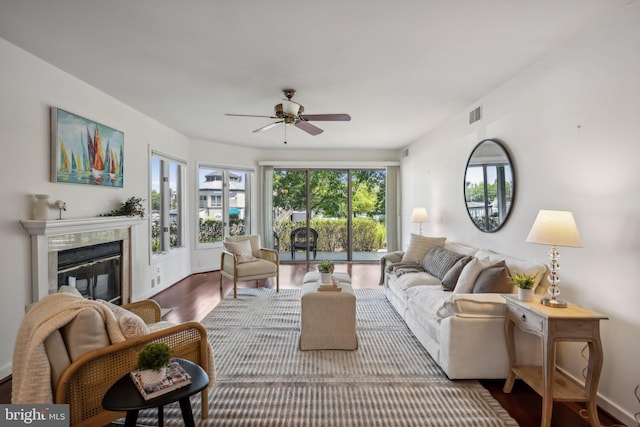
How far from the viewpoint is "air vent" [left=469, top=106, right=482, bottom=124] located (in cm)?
382

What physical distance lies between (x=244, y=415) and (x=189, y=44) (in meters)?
2.68

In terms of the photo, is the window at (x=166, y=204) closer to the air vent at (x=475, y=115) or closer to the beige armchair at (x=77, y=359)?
the beige armchair at (x=77, y=359)

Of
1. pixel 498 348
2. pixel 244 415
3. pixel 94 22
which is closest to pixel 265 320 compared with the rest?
pixel 244 415

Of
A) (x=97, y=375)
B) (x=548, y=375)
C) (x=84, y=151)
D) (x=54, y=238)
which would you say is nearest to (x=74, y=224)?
(x=54, y=238)

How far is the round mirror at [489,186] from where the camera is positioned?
10.7ft

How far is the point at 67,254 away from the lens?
312 cm

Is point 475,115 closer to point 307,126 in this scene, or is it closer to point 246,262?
point 307,126

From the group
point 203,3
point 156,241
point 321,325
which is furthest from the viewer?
point 156,241

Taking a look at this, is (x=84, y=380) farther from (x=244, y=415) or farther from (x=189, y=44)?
(x=189, y=44)

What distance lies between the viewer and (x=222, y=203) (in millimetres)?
6605

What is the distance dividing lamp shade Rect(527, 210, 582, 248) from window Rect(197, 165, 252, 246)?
5614 mm

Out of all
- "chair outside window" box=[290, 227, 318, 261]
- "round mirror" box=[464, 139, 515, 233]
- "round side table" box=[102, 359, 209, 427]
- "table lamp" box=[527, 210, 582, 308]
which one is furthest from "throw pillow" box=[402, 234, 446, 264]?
"round side table" box=[102, 359, 209, 427]

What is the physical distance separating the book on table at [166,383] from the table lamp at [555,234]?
221 cm

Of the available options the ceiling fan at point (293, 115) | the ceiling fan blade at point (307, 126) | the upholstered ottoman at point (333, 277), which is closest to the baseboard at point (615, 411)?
the upholstered ottoman at point (333, 277)
